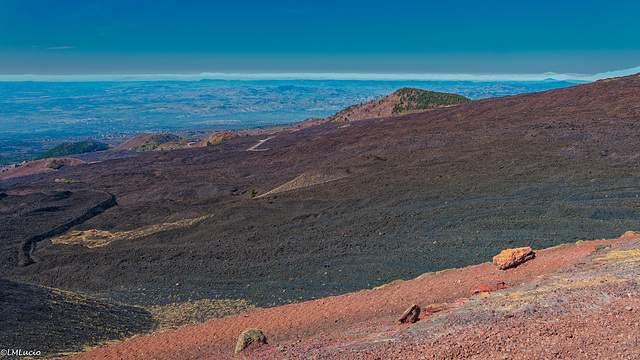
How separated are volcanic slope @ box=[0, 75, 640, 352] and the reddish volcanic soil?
269 centimetres

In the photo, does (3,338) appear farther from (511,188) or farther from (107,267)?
(511,188)

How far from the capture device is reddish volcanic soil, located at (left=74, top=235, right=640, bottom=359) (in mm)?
6324

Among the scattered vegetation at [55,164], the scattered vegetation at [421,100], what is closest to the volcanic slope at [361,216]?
the scattered vegetation at [55,164]

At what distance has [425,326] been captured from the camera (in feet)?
25.1

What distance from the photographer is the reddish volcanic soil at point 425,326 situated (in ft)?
20.7

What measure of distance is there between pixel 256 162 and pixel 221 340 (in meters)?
35.7

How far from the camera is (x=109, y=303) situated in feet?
42.1

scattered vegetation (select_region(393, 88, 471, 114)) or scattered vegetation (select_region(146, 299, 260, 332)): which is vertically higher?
scattered vegetation (select_region(393, 88, 471, 114))

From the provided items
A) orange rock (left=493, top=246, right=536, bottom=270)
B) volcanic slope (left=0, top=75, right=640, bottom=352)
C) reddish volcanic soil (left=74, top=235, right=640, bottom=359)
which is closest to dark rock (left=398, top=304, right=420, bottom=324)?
reddish volcanic soil (left=74, top=235, right=640, bottom=359)

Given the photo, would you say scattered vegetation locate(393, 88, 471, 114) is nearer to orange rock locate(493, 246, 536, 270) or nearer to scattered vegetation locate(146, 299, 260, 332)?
orange rock locate(493, 246, 536, 270)

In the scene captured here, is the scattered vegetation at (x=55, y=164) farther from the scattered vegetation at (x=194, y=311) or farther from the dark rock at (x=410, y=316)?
the dark rock at (x=410, y=316)

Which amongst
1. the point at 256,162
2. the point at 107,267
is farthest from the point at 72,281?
the point at 256,162

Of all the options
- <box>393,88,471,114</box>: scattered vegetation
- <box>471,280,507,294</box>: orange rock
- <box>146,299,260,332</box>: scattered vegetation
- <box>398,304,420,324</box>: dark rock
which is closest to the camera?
<box>398,304,420,324</box>: dark rock

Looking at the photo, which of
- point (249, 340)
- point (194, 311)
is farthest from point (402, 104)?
point (249, 340)
